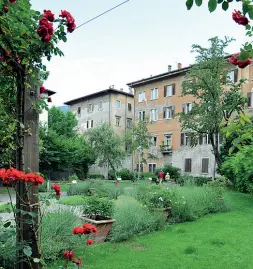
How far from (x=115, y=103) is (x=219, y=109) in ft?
66.8

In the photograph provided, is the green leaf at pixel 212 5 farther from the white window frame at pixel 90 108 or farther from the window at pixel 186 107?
the white window frame at pixel 90 108

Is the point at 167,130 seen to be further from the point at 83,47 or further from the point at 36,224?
the point at 36,224

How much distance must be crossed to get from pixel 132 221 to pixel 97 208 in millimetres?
820

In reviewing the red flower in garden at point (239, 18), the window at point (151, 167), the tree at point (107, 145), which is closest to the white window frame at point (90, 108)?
the tree at point (107, 145)

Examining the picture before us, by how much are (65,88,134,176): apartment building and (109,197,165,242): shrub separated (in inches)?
1116

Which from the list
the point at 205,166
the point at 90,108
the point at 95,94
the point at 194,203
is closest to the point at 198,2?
the point at 194,203

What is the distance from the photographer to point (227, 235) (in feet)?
22.3

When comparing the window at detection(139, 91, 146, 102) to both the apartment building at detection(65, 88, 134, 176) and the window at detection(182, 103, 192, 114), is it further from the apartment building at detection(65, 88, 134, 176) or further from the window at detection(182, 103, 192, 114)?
the window at detection(182, 103, 192, 114)

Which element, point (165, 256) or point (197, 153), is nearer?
point (165, 256)

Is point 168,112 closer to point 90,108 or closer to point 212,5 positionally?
point 90,108

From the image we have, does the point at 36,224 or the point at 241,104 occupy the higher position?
the point at 241,104

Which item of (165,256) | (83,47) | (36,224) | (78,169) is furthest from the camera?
(78,169)

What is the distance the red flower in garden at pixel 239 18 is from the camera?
68.0 inches

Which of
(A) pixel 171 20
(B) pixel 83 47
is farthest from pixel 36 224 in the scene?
(B) pixel 83 47
